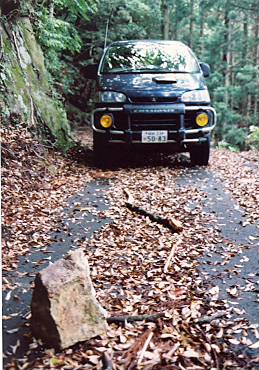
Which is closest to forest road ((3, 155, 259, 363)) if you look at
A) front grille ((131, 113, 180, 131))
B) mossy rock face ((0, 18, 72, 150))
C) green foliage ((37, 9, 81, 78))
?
front grille ((131, 113, 180, 131))

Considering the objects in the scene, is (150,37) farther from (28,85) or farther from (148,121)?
(148,121)

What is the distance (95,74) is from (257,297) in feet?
15.4

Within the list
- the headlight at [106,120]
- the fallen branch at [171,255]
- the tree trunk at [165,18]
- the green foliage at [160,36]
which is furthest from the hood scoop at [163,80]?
the tree trunk at [165,18]

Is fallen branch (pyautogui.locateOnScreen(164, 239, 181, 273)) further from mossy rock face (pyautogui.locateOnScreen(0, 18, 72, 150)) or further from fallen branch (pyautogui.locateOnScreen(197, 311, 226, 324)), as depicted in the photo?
mossy rock face (pyautogui.locateOnScreen(0, 18, 72, 150))

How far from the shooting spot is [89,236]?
12.0 ft

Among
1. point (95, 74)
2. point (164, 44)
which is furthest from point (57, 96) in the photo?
point (164, 44)

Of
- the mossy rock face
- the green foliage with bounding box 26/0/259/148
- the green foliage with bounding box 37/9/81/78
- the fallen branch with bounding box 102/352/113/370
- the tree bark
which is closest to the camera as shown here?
the fallen branch with bounding box 102/352/113/370

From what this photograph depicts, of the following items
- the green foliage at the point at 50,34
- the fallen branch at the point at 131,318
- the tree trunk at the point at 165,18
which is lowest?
the fallen branch at the point at 131,318

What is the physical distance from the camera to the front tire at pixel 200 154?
251 inches

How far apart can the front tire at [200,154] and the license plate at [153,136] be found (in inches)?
25.6

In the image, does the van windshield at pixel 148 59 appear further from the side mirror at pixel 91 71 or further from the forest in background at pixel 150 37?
the forest in background at pixel 150 37

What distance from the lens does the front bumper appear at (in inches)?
231

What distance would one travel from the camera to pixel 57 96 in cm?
812

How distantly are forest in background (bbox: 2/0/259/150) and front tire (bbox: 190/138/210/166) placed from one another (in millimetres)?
2152
